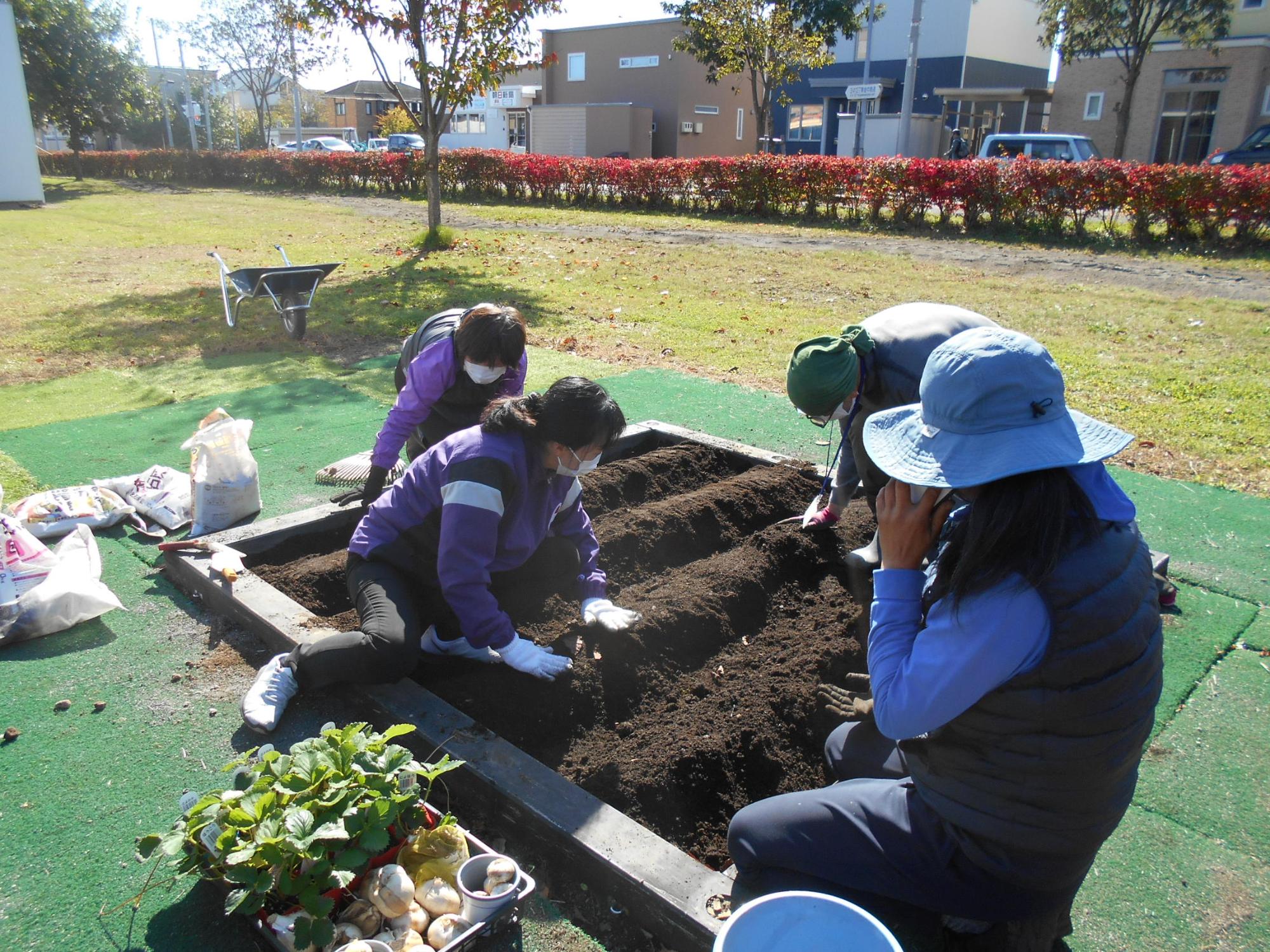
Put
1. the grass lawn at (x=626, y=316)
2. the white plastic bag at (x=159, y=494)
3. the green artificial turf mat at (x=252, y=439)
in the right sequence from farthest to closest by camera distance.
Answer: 1. the grass lawn at (x=626, y=316)
2. the green artificial turf mat at (x=252, y=439)
3. the white plastic bag at (x=159, y=494)

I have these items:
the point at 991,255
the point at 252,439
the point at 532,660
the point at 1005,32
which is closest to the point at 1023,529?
the point at 532,660

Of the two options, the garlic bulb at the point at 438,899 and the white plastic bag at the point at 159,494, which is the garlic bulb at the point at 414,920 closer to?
the garlic bulb at the point at 438,899

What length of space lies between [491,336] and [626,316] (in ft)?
19.3

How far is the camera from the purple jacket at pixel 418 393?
3865mm

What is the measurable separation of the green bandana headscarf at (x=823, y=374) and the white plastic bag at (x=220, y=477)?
2.69 metres

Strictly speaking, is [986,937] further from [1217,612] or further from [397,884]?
[1217,612]

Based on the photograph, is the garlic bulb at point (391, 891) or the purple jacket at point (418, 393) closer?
the garlic bulb at point (391, 891)

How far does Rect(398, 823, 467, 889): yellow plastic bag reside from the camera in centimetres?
205

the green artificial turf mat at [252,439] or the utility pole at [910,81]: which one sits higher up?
the utility pole at [910,81]

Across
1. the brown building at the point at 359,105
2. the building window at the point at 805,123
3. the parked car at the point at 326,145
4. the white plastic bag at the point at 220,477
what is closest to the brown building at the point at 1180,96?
the building window at the point at 805,123

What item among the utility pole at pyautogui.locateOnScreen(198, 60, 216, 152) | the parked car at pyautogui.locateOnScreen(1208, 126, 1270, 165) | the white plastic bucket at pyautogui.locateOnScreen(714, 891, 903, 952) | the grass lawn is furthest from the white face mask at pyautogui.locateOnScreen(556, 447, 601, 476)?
the utility pole at pyautogui.locateOnScreen(198, 60, 216, 152)

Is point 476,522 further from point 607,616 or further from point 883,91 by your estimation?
point 883,91

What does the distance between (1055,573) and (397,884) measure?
4.93 ft

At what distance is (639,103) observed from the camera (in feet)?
133
